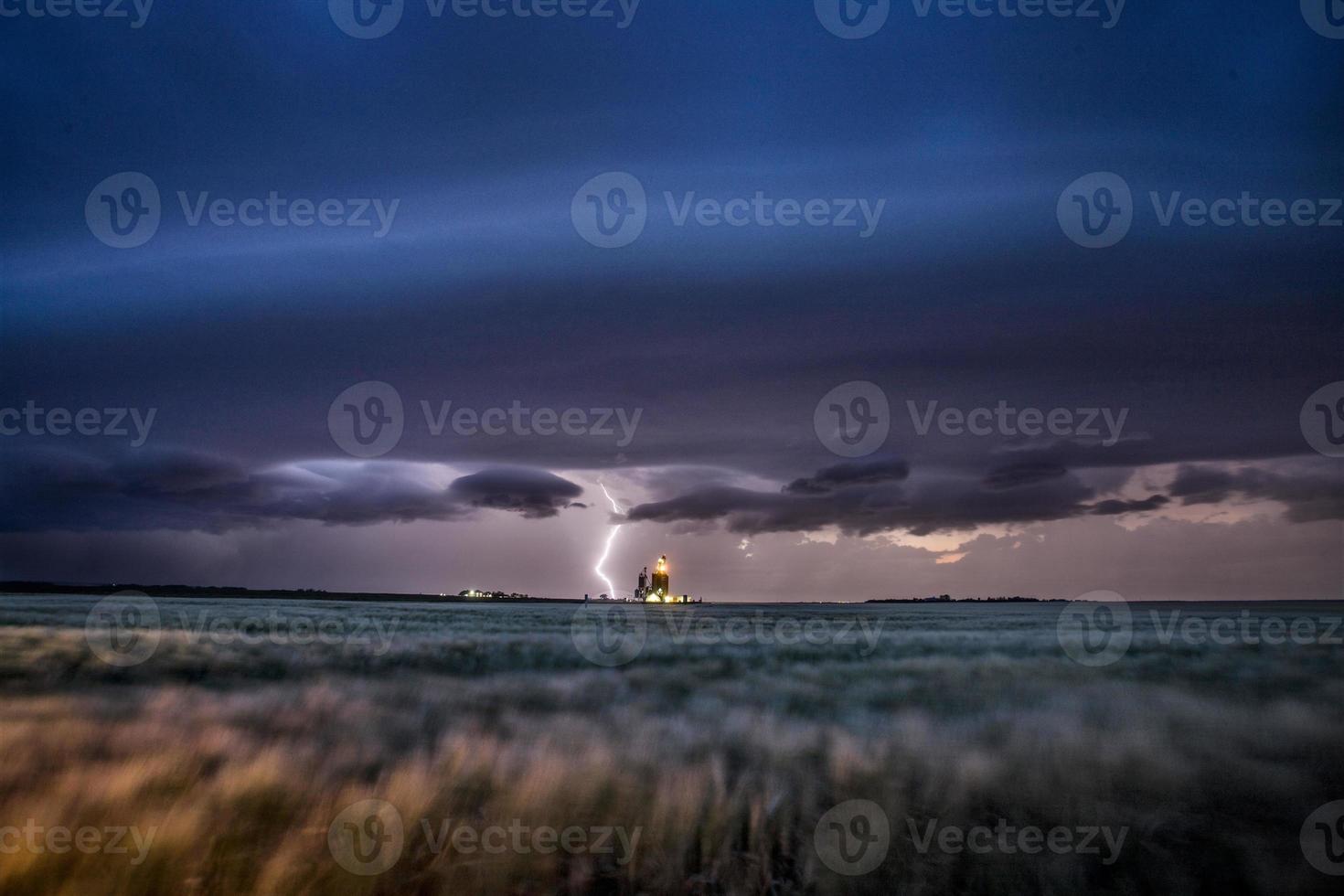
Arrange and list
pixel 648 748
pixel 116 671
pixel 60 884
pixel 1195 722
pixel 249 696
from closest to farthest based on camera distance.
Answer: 1. pixel 60 884
2. pixel 648 748
3. pixel 1195 722
4. pixel 249 696
5. pixel 116 671

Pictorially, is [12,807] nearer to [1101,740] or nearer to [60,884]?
[60,884]

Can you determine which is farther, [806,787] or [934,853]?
[806,787]

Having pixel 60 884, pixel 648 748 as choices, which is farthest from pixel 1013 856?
pixel 60 884

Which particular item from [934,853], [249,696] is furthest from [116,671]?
[934,853]

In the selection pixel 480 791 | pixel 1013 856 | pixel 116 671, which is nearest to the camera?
pixel 1013 856

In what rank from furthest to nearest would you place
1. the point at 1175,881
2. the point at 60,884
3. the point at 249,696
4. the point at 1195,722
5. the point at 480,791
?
the point at 249,696 → the point at 1195,722 → the point at 480,791 → the point at 1175,881 → the point at 60,884

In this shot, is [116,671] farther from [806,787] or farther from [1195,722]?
[1195,722]
